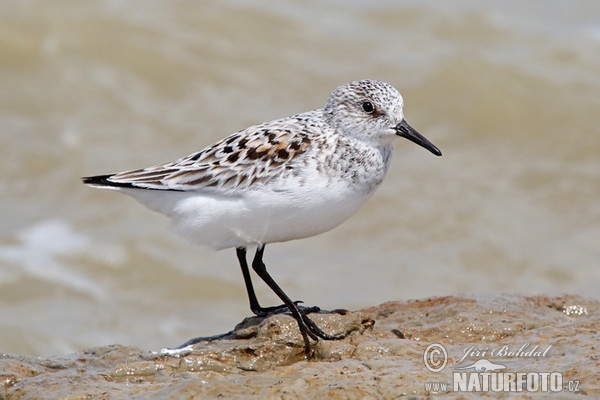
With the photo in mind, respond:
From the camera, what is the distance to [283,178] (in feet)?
22.4

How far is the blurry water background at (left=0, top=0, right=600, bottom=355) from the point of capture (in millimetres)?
12734

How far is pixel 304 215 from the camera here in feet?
22.2

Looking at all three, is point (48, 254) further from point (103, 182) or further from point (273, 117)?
point (103, 182)

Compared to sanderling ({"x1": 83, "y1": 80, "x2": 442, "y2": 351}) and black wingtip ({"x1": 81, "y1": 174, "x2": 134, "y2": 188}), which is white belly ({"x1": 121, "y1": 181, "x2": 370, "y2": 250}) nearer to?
sanderling ({"x1": 83, "y1": 80, "x2": 442, "y2": 351})

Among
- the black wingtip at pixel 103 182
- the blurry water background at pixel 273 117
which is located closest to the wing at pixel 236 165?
the black wingtip at pixel 103 182

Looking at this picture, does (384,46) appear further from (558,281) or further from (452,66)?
(558,281)
